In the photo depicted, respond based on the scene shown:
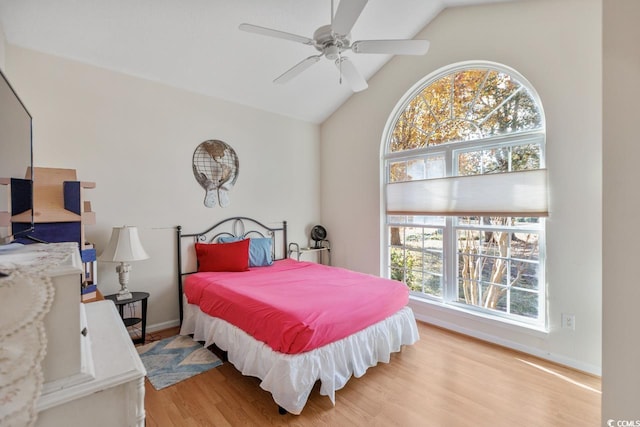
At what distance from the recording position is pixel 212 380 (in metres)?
2.25

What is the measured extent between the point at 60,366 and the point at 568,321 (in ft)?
10.8

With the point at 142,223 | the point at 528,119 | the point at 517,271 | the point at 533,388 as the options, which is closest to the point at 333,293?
the point at 533,388

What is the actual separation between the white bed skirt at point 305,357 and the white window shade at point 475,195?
1244 millimetres

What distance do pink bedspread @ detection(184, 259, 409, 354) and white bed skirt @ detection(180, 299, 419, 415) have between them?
0.06m

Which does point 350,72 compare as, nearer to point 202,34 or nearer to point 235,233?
point 202,34

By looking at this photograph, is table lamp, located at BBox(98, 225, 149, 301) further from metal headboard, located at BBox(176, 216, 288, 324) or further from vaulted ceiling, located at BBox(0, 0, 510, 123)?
vaulted ceiling, located at BBox(0, 0, 510, 123)

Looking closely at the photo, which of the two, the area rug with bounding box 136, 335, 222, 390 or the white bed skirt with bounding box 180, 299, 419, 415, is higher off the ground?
the white bed skirt with bounding box 180, 299, 419, 415

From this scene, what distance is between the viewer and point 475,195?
295cm

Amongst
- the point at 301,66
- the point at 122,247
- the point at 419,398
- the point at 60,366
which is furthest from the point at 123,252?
the point at 419,398

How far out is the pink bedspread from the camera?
189 cm

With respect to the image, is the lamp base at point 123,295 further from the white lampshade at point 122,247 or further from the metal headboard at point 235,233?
the metal headboard at point 235,233

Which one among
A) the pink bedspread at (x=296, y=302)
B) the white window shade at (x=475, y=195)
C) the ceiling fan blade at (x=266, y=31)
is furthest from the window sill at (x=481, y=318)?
the ceiling fan blade at (x=266, y=31)

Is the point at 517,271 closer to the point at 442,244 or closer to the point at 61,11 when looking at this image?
the point at 442,244
